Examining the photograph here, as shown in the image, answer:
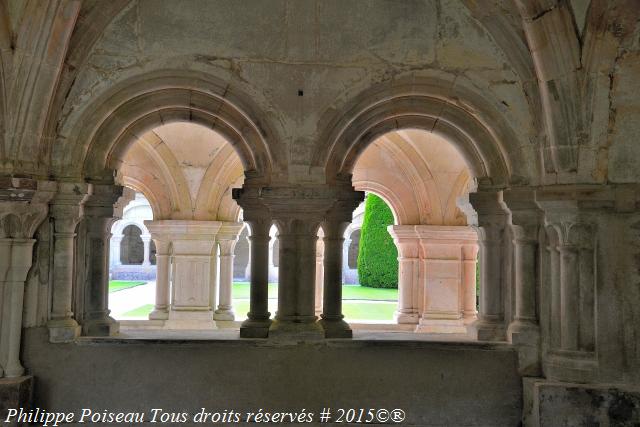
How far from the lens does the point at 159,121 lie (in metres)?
4.46

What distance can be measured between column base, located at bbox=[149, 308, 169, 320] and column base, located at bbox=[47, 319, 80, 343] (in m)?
2.77

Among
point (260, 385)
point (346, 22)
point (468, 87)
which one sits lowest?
point (260, 385)

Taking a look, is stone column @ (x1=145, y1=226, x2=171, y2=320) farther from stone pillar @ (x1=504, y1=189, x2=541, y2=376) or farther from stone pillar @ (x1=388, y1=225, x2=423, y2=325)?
stone pillar @ (x1=504, y1=189, x2=541, y2=376)

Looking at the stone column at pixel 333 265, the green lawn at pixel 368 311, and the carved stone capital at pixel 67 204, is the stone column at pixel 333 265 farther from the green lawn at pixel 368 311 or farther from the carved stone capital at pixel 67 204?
the green lawn at pixel 368 311

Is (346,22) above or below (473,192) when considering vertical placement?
above

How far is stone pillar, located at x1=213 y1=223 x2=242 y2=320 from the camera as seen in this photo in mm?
6973

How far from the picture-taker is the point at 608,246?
3.86 m

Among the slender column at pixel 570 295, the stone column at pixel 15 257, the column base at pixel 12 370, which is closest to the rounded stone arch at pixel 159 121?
the stone column at pixel 15 257

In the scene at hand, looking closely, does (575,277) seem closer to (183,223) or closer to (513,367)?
(513,367)

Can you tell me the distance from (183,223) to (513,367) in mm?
3973

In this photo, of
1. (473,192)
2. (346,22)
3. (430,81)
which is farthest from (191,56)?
(473,192)

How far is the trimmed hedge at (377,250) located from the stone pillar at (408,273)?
930 centimetres

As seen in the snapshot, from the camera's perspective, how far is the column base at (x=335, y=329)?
4.24 meters

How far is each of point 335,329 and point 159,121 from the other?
194 centimetres
